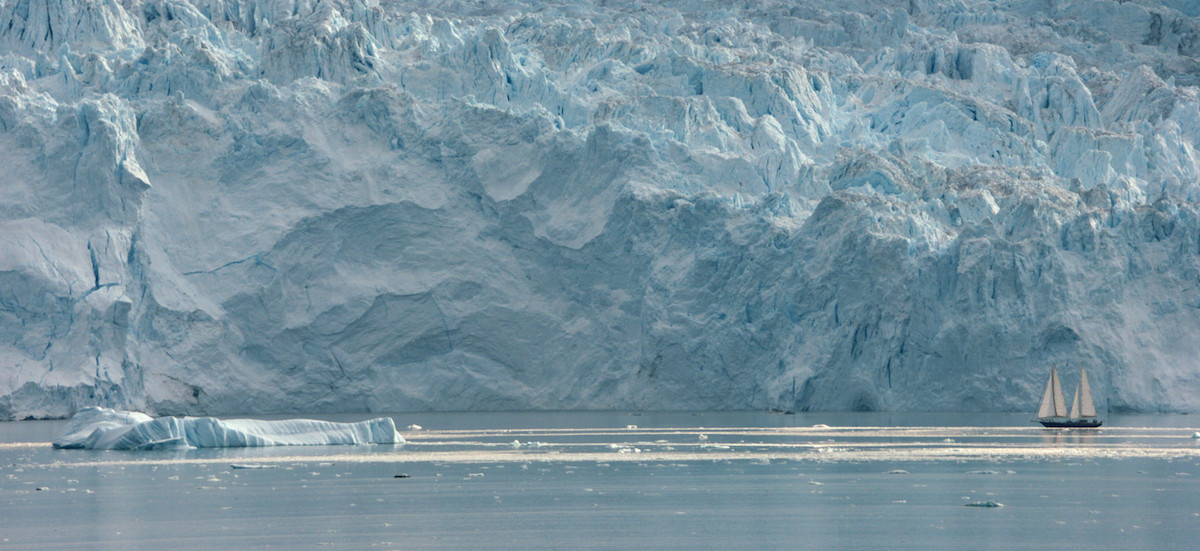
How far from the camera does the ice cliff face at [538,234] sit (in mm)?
39062

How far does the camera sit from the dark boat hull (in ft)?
117

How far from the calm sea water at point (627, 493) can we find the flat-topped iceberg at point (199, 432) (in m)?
0.51

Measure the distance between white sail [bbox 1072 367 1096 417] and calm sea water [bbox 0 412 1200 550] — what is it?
2878 millimetres

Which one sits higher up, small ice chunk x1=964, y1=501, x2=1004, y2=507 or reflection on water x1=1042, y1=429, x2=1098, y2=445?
reflection on water x1=1042, y1=429, x2=1098, y2=445

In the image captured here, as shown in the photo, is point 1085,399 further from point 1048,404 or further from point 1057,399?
point 1048,404

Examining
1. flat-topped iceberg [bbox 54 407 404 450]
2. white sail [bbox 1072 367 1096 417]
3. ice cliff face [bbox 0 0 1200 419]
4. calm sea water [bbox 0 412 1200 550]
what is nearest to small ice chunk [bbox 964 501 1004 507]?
calm sea water [bbox 0 412 1200 550]

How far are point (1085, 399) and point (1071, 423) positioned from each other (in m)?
1.09

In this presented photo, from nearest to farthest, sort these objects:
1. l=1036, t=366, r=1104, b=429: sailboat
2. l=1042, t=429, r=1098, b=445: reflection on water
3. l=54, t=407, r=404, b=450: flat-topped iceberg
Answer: l=54, t=407, r=404, b=450: flat-topped iceberg → l=1042, t=429, r=1098, b=445: reflection on water → l=1036, t=366, r=1104, b=429: sailboat

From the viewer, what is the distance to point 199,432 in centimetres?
3050

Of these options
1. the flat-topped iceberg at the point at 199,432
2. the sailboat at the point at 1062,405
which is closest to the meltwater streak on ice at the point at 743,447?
the flat-topped iceberg at the point at 199,432

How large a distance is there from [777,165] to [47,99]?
1911 cm

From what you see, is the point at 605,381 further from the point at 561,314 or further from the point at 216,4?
the point at 216,4

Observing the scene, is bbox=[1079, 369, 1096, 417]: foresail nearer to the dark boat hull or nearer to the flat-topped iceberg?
the dark boat hull

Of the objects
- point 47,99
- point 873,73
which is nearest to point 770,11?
point 873,73
